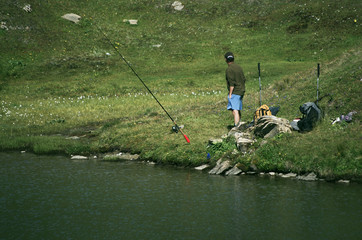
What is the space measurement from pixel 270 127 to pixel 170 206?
5.90 meters

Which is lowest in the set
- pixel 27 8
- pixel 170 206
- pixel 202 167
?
pixel 170 206

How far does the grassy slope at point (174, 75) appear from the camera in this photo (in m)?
17.1

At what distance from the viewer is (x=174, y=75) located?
44.2 meters

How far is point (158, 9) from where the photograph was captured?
216 ft

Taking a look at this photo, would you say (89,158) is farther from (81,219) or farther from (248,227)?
(248,227)

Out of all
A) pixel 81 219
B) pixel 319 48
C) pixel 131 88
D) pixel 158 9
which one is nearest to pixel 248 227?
pixel 81 219

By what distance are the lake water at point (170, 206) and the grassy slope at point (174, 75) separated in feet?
5.70

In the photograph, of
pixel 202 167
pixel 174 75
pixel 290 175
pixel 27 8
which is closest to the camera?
pixel 290 175

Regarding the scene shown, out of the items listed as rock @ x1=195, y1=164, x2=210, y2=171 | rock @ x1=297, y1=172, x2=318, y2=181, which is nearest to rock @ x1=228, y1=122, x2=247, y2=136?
rock @ x1=195, y1=164, x2=210, y2=171

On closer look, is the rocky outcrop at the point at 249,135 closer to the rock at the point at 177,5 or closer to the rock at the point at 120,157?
the rock at the point at 120,157

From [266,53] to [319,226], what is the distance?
40841mm

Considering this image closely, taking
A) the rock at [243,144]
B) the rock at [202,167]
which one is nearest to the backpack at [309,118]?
the rock at [243,144]

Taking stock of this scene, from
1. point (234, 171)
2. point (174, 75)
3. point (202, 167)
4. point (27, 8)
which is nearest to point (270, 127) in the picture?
point (234, 171)

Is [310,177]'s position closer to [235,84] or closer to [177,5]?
[235,84]
